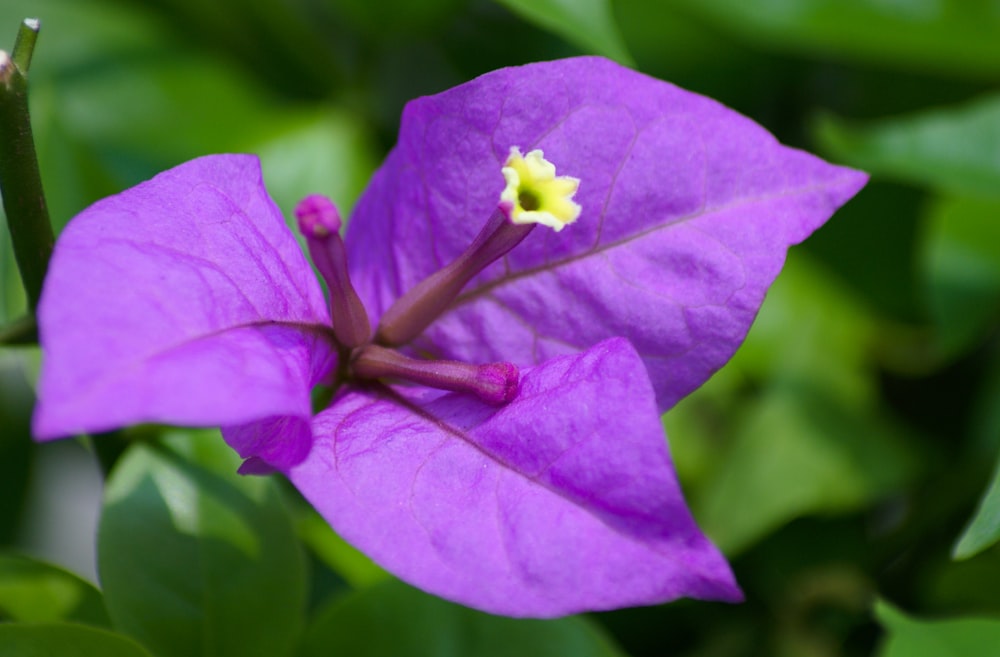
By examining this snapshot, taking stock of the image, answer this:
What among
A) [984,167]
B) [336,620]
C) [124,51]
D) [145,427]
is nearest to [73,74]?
[124,51]

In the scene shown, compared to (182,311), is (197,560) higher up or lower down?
lower down

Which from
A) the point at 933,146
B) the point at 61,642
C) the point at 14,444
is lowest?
the point at 14,444

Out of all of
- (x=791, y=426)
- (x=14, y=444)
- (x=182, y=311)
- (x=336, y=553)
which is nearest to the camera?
(x=182, y=311)

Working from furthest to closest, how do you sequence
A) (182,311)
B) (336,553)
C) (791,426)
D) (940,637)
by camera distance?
(791,426), (336,553), (940,637), (182,311)

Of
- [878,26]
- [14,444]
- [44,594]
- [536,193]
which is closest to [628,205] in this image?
[536,193]

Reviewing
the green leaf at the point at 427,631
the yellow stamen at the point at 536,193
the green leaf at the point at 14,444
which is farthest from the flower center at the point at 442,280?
the green leaf at the point at 14,444

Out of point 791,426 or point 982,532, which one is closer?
point 982,532

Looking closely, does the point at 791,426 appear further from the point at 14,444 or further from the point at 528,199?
the point at 14,444

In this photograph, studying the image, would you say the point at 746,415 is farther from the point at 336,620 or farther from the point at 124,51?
the point at 124,51
